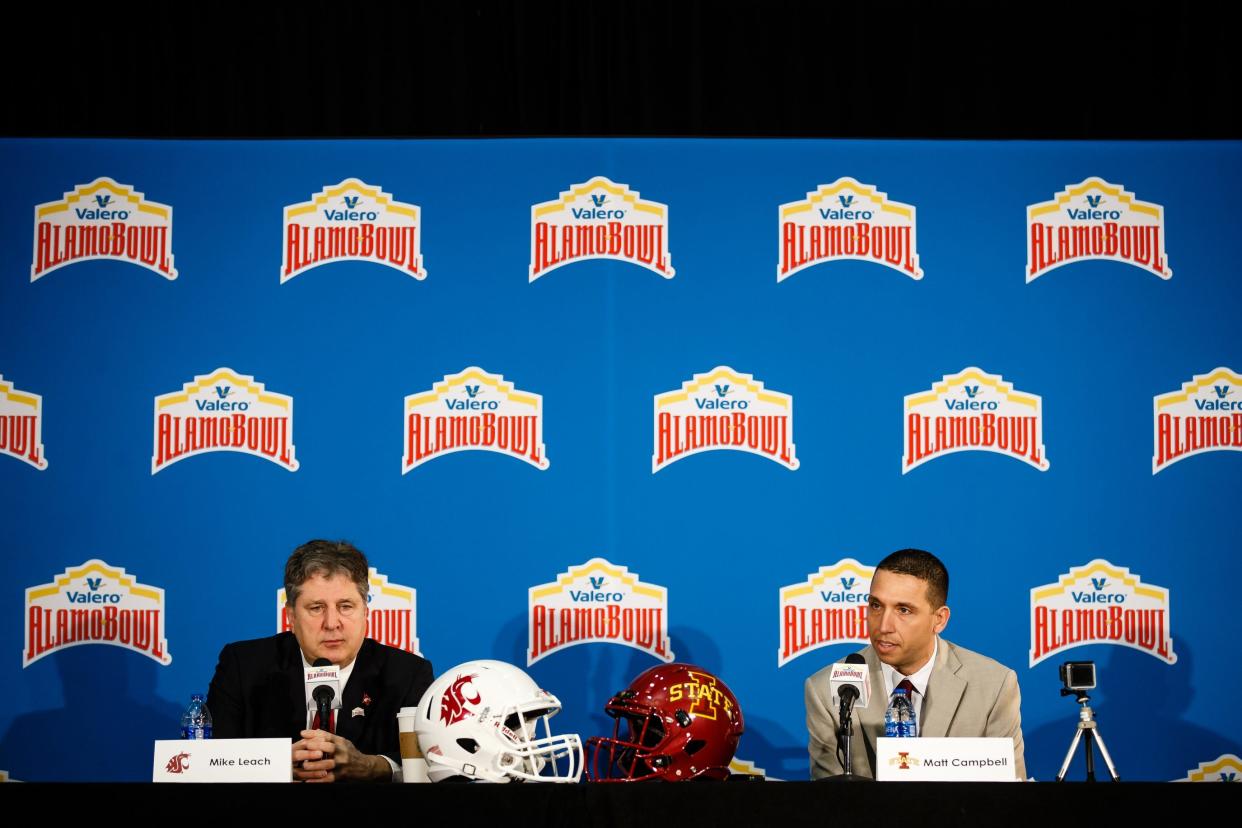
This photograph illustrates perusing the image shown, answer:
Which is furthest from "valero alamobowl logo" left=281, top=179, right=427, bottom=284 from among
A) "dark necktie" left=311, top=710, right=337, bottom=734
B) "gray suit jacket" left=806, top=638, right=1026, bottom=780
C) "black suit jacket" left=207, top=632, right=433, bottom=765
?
"gray suit jacket" left=806, top=638, right=1026, bottom=780

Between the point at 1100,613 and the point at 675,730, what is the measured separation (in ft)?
6.90

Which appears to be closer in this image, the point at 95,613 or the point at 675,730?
the point at 675,730

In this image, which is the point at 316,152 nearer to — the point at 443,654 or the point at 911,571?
→ the point at 443,654

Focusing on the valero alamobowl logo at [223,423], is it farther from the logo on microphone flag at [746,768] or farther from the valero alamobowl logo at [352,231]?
the logo on microphone flag at [746,768]

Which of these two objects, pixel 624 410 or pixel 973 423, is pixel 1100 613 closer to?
pixel 973 423

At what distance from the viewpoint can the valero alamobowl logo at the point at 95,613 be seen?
4555 mm

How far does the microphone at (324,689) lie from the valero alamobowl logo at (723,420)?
56.7 inches

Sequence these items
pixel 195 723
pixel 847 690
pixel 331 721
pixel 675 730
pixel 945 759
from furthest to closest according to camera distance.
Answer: pixel 331 721, pixel 195 723, pixel 675 730, pixel 847 690, pixel 945 759

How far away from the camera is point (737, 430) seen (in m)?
4.65

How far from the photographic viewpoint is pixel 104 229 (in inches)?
187

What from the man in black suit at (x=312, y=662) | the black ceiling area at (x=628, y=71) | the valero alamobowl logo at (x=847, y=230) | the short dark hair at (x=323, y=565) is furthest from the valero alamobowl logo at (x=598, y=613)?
the black ceiling area at (x=628, y=71)

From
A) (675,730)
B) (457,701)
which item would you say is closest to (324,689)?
(457,701)
